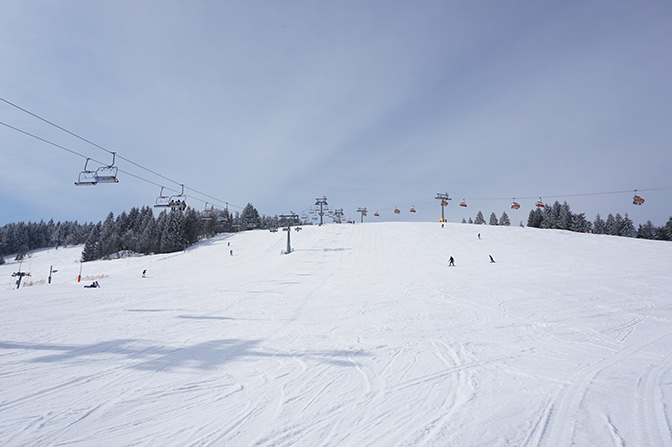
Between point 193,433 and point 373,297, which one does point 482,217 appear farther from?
point 193,433

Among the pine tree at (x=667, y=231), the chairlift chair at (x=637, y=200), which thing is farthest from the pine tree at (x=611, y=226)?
the chairlift chair at (x=637, y=200)

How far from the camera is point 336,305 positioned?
13000mm

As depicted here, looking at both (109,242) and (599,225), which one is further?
(599,225)

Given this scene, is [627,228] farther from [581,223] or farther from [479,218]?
[479,218]

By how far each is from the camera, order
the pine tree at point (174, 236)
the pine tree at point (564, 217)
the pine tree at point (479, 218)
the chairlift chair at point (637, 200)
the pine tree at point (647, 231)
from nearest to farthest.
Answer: the chairlift chair at point (637, 200) < the pine tree at point (174, 236) < the pine tree at point (564, 217) < the pine tree at point (647, 231) < the pine tree at point (479, 218)

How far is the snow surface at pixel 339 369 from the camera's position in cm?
396

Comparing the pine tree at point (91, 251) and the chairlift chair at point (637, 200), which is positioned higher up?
the chairlift chair at point (637, 200)

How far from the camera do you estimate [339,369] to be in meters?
6.03

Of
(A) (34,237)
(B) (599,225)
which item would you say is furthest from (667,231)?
(A) (34,237)

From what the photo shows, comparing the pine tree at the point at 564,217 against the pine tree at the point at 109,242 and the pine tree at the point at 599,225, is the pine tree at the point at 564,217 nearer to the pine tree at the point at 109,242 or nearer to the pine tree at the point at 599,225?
the pine tree at the point at 599,225

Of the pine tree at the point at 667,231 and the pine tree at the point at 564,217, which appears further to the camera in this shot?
the pine tree at the point at 564,217

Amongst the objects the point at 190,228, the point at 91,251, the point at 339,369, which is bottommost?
the point at 91,251

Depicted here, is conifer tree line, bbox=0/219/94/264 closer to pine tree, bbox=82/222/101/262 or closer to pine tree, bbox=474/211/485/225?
pine tree, bbox=82/222/101/262

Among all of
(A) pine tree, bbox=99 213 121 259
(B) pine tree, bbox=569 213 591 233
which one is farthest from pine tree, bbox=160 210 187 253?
(B) pine tree, bbox=569 213 591 233
